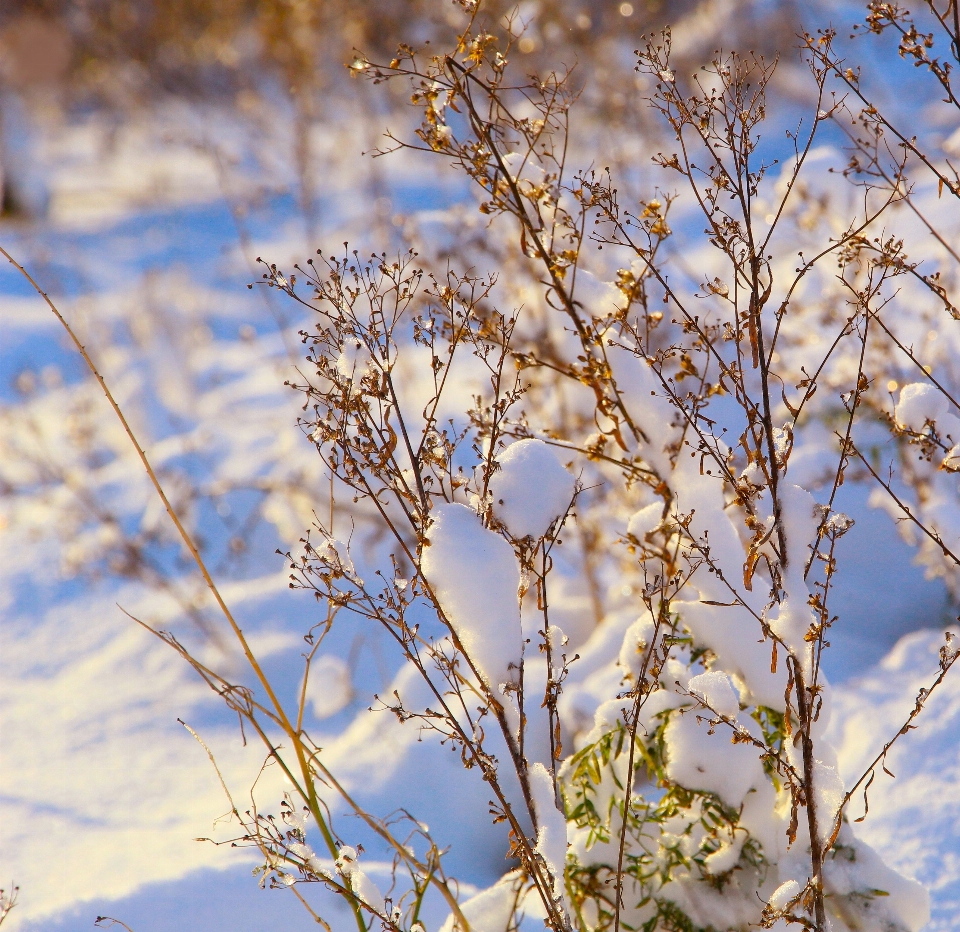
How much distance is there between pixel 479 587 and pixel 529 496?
0.46 feet

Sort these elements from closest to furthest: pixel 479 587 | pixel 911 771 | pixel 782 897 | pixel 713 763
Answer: pixel 479 587
pixel 782 897
pixel 713 763
pixel 911 771

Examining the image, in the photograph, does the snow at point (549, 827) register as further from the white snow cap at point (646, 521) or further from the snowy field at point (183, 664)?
the snowy field at point (183, 664)

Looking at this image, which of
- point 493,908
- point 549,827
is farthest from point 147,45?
point 549,827

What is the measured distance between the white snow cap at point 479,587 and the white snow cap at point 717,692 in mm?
322

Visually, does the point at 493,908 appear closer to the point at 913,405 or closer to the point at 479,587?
the point at 479,587

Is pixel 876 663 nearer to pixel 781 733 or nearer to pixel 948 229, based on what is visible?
pixel 781 733

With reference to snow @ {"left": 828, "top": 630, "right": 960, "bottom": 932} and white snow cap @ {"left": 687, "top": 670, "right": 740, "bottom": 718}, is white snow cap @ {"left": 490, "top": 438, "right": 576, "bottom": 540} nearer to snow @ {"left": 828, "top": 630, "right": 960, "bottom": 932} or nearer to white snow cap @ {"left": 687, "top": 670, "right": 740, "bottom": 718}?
white snow cap @ {"left": 687, "top": 670, "right": 740, "bottom": 718}

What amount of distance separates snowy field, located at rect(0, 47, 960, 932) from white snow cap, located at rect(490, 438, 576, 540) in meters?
0.62

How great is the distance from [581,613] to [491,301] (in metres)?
1.25

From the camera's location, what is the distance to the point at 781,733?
4.59 ft

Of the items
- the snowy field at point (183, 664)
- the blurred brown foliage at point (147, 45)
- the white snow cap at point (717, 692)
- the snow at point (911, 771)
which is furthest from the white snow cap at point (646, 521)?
the blurred brown foliage at point (147, 45)

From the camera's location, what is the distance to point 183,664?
3.07 m

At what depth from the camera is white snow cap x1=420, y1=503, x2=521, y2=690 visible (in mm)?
1094

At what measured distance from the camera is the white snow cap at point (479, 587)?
1.09 metres
